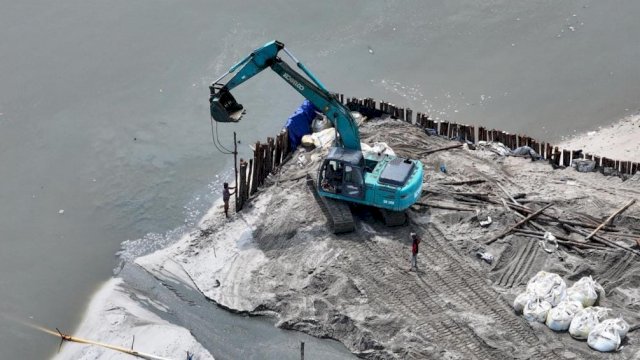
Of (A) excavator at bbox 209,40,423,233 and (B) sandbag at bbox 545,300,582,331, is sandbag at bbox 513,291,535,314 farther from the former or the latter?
(A) excavator at bbox 209,40,423,233

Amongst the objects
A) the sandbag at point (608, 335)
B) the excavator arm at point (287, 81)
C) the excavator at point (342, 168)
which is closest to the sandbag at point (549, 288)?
the sandbag at point (608, 335)

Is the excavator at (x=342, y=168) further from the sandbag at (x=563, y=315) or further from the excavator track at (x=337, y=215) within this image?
the sandbag at (x=563, y=315)

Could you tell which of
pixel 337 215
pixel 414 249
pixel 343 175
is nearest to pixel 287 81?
pixel 343 175

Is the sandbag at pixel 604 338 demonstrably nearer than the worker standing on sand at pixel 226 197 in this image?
Yes

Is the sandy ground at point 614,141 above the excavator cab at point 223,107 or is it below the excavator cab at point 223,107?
below

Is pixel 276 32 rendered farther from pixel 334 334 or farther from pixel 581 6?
pixel 334 334

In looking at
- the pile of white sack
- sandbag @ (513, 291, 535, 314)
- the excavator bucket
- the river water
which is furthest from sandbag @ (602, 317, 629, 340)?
the excavator bucket
